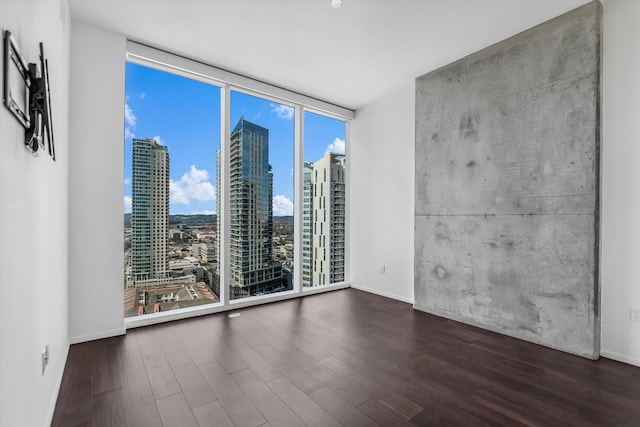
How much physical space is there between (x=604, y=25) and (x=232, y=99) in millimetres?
3942

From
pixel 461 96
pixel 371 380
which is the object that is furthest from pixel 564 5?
pixel 371 380

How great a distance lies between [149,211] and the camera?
11.3ft

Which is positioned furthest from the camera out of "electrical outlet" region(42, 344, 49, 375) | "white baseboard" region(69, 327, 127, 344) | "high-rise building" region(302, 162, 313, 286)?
"high-rise building" region(302, 162, 313, 286)

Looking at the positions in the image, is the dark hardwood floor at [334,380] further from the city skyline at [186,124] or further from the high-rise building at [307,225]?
the city skyline at [186,124]

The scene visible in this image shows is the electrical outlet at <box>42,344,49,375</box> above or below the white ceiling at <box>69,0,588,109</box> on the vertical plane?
below

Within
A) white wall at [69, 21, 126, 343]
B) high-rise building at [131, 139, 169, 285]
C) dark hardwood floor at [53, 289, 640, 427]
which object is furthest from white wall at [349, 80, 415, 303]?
white wall at [69, 21, 126, 343]

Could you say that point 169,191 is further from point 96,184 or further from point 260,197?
point 260,197

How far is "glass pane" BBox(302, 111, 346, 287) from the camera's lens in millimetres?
4801

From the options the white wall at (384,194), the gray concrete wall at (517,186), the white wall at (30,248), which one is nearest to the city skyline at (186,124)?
the white wall at (30,248)

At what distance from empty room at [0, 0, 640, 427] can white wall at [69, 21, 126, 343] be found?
0.06 feet

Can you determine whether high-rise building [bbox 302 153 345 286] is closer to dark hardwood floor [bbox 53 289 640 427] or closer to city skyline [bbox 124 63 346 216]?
city skyline [bbox 124 63 346 216]

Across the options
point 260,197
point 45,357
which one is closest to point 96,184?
point 45,357

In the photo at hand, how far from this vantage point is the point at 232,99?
158 inches

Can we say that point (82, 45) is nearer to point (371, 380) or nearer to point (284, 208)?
point (284, 208)
